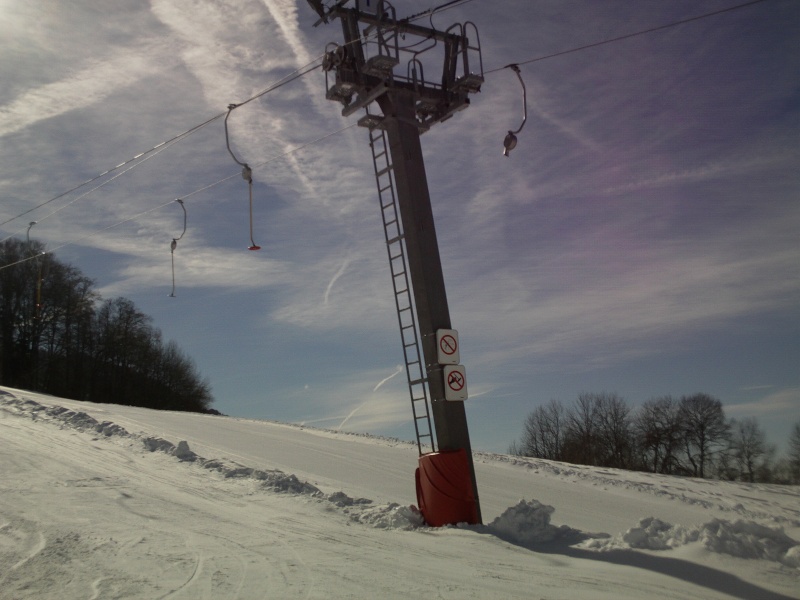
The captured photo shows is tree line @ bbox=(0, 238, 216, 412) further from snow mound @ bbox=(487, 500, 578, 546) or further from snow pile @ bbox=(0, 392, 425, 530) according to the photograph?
snow mound @ bbox=(487, 500, 578, 546)

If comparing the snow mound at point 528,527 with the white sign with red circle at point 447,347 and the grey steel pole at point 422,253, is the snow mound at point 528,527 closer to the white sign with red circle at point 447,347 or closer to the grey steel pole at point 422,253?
the grey steel pole at point 422,253

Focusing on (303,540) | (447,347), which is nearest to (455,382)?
(447,347)

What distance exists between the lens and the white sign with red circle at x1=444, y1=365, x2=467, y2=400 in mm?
10211

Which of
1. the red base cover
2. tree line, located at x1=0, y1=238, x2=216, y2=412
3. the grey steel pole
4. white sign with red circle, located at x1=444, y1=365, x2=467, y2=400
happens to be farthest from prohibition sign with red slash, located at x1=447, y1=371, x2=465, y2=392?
tree line, located at x1=0, y1=238, x2=216, y2=412

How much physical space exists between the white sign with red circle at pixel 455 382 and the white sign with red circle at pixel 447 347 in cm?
11

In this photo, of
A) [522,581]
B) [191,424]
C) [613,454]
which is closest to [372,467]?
[191,424]

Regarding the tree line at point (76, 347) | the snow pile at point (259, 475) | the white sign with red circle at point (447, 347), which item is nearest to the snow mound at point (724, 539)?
the snow pile at point (259, 475)

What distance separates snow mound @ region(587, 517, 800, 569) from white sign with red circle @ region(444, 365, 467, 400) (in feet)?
9.48

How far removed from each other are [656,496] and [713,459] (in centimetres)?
2784

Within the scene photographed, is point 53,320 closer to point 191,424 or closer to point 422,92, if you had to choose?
point 191,424

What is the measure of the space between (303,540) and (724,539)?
4.77m

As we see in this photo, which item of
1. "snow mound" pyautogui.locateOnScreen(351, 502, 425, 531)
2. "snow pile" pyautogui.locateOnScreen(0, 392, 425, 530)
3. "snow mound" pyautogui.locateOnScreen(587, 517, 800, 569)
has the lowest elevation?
"snow mound" pyautogui.locateOnScreen(587, 517, 800, 569)

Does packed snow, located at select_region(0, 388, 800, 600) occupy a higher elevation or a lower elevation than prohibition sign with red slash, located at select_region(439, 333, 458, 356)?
lower

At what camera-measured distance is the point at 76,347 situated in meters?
61.5
